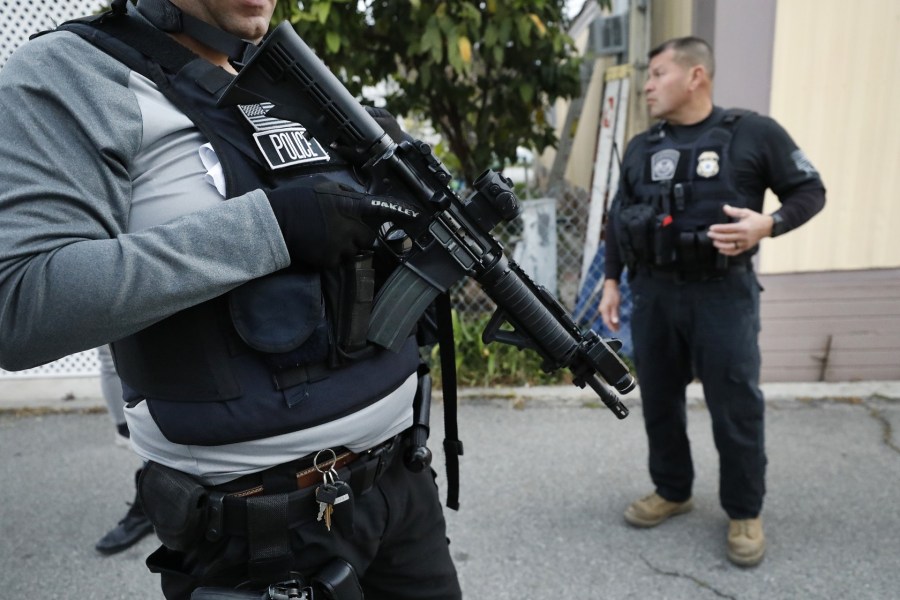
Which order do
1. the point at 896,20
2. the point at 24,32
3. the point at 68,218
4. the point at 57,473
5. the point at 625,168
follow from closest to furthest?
1. the point at 68,218
2. the point at 625,168
3. the point at 57,473
4. the point at 896,20
5. the point at 24,32

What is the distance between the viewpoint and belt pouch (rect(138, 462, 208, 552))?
104 centimetres

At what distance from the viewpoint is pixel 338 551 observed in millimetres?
1144

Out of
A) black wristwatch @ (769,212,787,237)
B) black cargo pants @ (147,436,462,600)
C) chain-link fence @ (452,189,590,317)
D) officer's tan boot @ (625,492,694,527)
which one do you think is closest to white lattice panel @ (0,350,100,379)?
chain-link fence @ (452,189,590,317)

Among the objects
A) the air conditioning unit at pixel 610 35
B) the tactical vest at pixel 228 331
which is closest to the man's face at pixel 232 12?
the tactical vest at pixel 228 331

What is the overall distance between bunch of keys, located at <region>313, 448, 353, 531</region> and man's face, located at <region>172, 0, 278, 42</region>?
729 mm

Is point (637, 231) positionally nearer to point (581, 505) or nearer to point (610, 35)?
point (581, 505)

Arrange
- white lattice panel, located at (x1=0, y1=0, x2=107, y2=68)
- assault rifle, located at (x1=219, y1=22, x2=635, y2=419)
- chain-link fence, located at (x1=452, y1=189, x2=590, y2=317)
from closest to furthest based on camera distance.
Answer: assault rifle, located at (x1=219, y1=22, x2=635, y2=419) < white lattice panel, located at (x1=0, y1=0, x2=107, y2=68) < chain-link fence, located at (x1=452, y1=189, x2=590, y2=317)

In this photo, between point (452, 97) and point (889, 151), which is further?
point (452, 97)

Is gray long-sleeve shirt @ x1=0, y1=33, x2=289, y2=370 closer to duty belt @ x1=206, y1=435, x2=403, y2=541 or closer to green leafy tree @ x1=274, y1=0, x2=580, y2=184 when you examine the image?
duty belt @ x1=206, y1=435, x2=403, y2=541

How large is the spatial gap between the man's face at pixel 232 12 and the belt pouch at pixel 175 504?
29.5 inches

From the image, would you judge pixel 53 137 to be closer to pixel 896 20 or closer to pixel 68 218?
pixel 68 218

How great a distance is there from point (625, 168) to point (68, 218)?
7.19 feet

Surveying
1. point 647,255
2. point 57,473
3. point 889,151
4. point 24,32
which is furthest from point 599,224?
point 24,32

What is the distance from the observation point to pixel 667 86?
2451 mm
